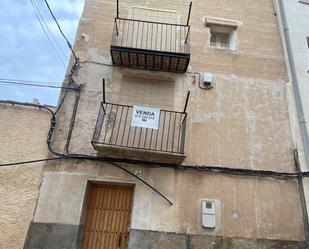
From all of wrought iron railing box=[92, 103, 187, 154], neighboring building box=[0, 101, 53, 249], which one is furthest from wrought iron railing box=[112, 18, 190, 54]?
neighboring building box=[0, 101, 53, 249]

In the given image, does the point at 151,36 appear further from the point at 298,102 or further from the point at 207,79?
the point at 298,102

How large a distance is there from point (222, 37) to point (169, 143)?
4027mm

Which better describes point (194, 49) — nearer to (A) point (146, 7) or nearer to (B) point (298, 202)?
(A) point (146, 7)

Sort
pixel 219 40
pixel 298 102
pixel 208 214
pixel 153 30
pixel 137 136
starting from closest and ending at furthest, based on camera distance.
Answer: pixel 208 214 < pixel 137 136 < pixel 298 102 < pixel 153 30 < pixel 219 40

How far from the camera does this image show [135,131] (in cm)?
638

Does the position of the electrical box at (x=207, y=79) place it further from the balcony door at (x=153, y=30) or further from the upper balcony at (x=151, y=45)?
the balcony door at (x=153, y=30)

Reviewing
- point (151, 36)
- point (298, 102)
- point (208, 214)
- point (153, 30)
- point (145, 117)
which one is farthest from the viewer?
point (153, 30)

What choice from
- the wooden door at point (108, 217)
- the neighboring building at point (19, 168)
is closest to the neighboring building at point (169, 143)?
the wooden door at point (108, 217)

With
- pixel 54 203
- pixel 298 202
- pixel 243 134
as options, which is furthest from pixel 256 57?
pixel 54 203

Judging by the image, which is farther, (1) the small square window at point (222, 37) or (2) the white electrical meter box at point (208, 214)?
(1) the small square window at point (222, 37)

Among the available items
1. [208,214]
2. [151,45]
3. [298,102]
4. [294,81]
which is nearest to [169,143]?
[208,214]

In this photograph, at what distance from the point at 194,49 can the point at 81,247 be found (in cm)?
549

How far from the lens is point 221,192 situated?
6121mm

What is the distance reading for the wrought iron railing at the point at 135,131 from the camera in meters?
6.16
